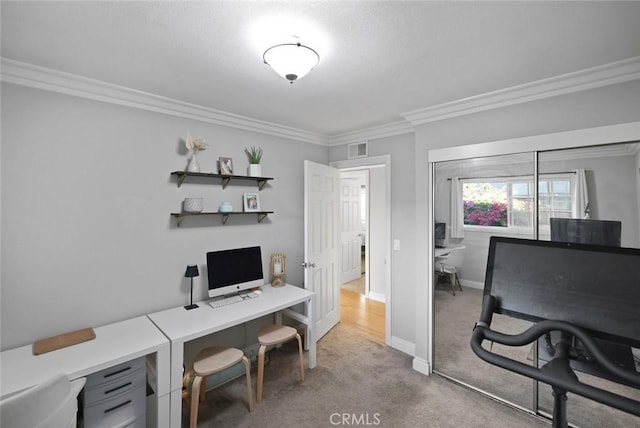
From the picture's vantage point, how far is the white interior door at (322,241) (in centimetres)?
313

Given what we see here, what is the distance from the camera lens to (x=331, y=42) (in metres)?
1.54

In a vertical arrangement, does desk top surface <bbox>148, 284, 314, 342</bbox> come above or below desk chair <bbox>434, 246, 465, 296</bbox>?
below

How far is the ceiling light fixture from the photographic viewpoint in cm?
146

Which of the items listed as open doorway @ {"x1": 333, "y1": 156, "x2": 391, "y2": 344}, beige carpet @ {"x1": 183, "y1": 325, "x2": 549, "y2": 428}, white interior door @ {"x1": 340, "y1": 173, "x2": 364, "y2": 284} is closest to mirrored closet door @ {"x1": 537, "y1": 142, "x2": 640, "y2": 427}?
beige carpet @ {"x1": 183, "y1": 325, "x2": 549, "y2": 428}

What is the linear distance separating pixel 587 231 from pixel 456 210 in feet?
2.86

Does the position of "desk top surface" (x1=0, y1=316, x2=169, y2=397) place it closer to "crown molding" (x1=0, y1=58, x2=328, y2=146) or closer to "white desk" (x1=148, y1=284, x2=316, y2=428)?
"white desk" (x1=148, y1=284, x2=316, y2=428)

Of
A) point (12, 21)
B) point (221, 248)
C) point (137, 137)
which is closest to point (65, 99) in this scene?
point (137, 137)

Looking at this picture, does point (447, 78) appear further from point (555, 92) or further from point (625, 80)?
point (625, 80)

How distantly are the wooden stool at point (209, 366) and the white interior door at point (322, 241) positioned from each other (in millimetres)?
958

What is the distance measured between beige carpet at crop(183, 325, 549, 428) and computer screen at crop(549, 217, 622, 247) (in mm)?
1392

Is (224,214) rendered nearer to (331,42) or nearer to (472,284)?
(331,42)

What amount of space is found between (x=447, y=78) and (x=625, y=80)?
3.53ft

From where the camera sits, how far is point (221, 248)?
2816 mm

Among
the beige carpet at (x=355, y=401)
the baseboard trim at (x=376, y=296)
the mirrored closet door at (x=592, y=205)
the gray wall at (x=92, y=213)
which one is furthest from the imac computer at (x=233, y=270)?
the baseboard trim at (x=376, y=296)
